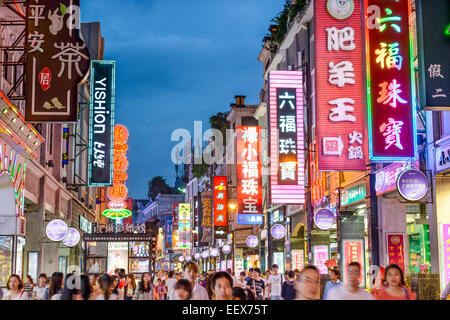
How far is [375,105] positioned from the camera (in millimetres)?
18250

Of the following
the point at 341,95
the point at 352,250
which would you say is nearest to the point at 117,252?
the point at 352,250

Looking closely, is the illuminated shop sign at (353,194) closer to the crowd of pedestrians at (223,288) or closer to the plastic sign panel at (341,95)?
the plastic sign panel at (341,95)

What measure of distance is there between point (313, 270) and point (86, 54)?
13.1 m

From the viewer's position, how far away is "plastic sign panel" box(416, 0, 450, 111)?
13992 millimetres

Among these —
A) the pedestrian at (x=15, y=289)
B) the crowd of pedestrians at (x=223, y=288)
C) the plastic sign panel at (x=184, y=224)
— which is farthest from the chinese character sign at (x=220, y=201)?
the pedestrian at (x=15, y=289)

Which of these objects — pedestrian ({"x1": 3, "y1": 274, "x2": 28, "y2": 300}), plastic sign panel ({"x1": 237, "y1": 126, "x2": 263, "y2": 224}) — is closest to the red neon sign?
plastic sign panel ({"x1": 237, "y1": 126, "x2": 263, "y2": 224})

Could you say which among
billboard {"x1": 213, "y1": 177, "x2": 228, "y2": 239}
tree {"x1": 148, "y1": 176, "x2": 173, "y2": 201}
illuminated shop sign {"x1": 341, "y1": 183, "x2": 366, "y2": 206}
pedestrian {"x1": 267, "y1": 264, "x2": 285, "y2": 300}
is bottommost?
pedestrian {"x1": 267, "y1": 264, "x2": 285, "y2": 300}

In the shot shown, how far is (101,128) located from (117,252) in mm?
6042

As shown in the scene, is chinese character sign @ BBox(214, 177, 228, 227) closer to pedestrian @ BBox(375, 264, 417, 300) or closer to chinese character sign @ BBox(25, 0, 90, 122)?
chinese character sign @ BBox(25, 0, 90, 122)

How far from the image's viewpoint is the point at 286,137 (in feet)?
95.2

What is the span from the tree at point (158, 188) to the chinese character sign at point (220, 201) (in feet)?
338

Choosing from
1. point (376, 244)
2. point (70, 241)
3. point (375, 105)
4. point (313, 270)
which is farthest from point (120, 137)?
point (313, 270)

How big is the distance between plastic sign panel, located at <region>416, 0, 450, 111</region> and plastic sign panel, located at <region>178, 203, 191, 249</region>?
7487cm
